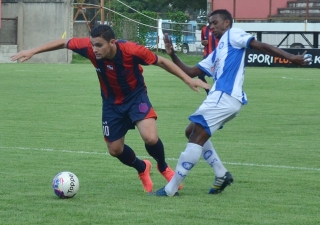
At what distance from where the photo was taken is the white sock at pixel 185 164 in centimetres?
720

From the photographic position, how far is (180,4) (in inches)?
2825

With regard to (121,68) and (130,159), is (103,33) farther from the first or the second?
(130,159)

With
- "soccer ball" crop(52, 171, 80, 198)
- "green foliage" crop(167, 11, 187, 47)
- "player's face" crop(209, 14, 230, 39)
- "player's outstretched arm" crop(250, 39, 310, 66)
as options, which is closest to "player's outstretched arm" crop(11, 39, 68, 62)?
"soccer ball" crop(52, 171, 80, 198)

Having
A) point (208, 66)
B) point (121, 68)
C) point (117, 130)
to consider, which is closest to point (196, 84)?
point (208, 66)

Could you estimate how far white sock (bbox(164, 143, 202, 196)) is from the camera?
7195 mm

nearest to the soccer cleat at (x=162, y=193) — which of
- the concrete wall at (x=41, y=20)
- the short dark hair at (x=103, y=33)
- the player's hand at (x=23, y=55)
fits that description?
the short dark hair at (x=103, y=33)

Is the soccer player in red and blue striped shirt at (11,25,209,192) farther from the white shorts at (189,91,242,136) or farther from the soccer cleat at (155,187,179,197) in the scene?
the white shorts at (189,91,242,136)

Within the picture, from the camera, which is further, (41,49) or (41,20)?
(41,20)

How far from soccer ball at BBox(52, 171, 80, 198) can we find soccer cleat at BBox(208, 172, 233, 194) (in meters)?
1.29

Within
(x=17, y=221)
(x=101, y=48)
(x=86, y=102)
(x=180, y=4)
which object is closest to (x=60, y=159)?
(x=101, y=48)

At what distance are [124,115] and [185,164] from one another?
0.85 metres

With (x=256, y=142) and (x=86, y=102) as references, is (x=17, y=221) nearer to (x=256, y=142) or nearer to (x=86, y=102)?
(x=256, y=142)

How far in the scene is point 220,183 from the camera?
738cm

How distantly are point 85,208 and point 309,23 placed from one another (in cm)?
3420
